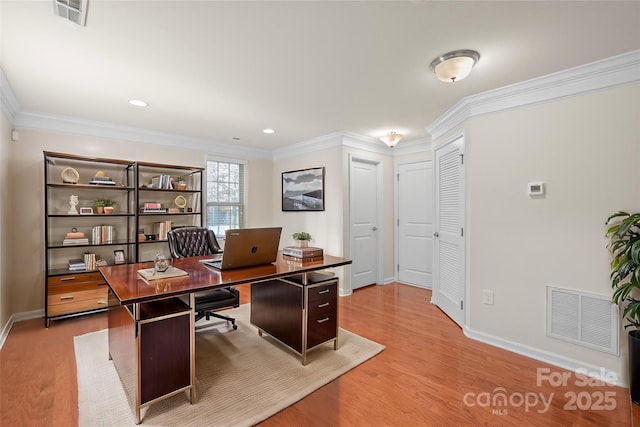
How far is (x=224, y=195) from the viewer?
16.4ft

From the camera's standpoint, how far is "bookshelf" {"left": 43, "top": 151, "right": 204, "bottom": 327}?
3.29 metres

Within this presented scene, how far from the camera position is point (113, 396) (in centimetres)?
195

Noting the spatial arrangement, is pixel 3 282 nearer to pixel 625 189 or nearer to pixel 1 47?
pixel 1 47

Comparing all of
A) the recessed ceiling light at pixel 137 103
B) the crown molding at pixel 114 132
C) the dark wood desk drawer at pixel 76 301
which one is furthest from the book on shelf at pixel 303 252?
the crown molding at pixel 114 132

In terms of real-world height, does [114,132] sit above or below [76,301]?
above

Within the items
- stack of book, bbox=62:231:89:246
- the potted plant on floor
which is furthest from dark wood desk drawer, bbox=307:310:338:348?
stack of book, bbox=62:231:89:246

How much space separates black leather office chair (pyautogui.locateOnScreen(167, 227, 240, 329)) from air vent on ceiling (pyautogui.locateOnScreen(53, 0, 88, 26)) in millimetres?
2021

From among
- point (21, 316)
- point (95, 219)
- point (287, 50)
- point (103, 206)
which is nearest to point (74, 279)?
point (21, 316)

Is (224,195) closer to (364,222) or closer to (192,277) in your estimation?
(364,222)

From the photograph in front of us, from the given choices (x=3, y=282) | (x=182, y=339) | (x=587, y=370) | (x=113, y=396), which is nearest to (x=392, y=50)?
(x=182, y=339)

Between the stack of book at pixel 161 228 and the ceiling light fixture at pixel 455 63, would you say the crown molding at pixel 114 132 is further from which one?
the ceiling light fixture at pixel 455 63

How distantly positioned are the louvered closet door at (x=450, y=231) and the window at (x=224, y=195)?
3.29 meters

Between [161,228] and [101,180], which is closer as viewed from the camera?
[101,180]

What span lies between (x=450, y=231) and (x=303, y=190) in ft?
7.75
